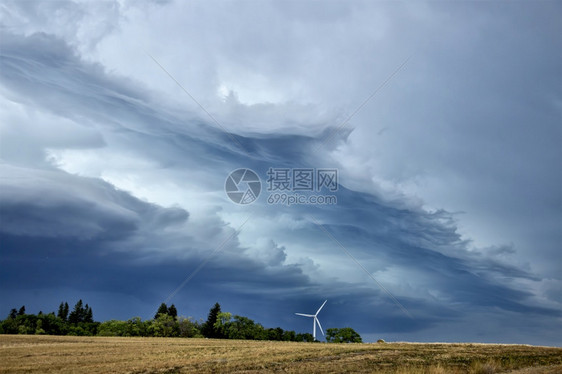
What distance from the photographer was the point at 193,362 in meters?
40.1

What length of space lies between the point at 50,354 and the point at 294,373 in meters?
33.1

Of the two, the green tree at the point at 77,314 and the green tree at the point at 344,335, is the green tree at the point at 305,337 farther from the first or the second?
the green tree at the point at 77,314

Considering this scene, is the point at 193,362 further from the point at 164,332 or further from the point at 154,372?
the point at 164,332

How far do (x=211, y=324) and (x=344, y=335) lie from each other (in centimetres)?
5136

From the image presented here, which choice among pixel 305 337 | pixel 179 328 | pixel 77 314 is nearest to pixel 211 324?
pixel 179 328

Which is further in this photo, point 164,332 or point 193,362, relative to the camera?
point 164,332

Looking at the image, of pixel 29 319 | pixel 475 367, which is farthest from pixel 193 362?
pixel 29 319

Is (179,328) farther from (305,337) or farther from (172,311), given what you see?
(305,337)

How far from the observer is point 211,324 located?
162 meters

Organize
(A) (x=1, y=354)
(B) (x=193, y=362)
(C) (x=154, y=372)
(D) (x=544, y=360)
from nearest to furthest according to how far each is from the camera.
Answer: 1. (C) (x=154, y=372)
2. (D) (x=544, y=360)
3. (B) (x=193, y=362)
4. (A) (x=1, y=354)

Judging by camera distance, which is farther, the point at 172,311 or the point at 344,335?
the point at 172,311

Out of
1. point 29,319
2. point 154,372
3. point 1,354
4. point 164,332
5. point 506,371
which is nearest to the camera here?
point 506,371

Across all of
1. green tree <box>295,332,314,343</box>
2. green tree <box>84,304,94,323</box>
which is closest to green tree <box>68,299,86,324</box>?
green tree <box>84,304,94,323</box>

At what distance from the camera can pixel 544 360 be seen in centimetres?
3688
